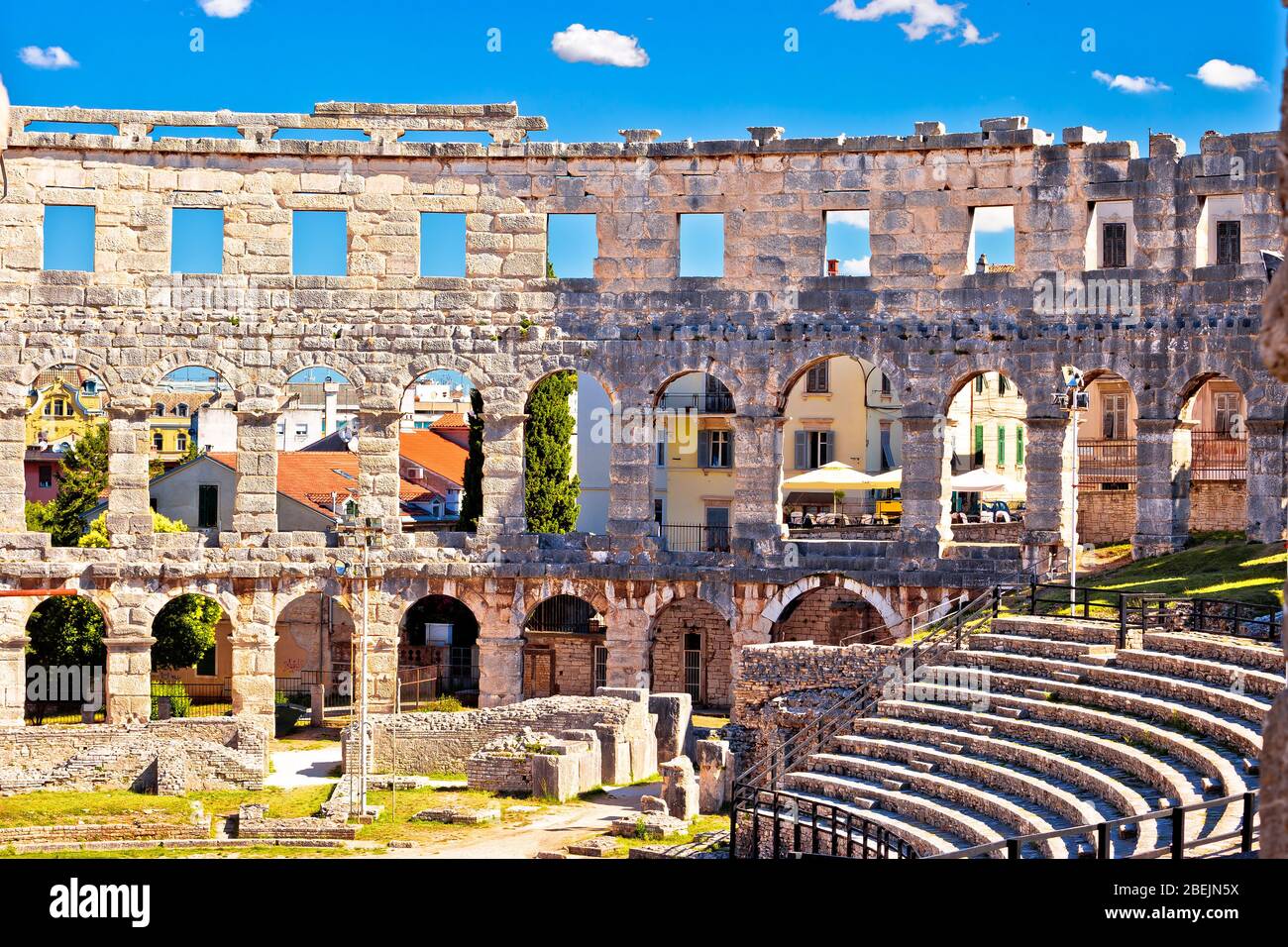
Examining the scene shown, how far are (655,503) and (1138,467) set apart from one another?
68.4ft

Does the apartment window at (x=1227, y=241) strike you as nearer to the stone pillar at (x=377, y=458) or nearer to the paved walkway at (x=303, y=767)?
the stone pillar at (x=377, y=458)

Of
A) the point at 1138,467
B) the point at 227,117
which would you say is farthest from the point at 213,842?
the point at 1138,467

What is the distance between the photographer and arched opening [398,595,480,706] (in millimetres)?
47719

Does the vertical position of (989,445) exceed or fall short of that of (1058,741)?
it exceeds it

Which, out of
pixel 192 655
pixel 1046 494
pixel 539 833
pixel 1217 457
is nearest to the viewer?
pixel 539 833

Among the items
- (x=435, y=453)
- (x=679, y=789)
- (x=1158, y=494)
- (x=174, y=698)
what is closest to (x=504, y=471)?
(x=174, y=698)

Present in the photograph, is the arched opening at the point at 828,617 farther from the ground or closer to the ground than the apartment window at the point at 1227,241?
closer to the ground

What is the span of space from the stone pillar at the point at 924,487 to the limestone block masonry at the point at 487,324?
67 mm

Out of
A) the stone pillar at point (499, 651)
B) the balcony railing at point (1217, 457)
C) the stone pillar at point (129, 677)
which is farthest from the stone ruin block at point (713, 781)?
the balcony railing at point (1217, 457)

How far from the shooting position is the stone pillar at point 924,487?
36.9 meters

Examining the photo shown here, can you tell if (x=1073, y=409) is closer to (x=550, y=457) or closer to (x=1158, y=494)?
(x=1158, y=494)

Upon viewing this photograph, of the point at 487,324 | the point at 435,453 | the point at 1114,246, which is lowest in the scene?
the point at 435,453

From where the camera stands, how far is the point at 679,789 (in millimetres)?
→ 30484

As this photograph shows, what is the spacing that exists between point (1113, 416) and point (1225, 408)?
2729 mm
